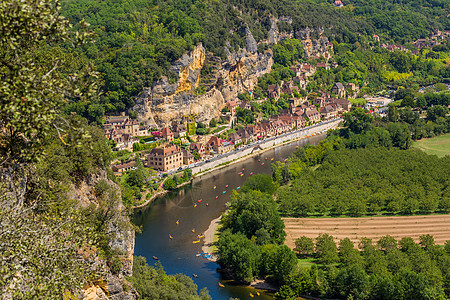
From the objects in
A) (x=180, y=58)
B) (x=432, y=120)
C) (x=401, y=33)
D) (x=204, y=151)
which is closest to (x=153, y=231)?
(x=204, y=151)

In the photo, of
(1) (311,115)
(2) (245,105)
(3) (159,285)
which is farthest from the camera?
(1) (311,115)

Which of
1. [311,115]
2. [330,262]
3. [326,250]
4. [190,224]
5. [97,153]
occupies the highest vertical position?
[311,115]

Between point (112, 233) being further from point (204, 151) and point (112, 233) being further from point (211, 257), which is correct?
point (204, 151)

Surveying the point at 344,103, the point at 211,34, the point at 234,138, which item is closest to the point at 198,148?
the point at 234,138

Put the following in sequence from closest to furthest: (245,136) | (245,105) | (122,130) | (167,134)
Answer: (122,130)
(167,134)
(245,136)
(245,105)

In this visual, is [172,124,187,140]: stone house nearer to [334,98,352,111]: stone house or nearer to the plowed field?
the plowed field

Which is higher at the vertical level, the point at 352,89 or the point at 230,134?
the point at 352,89

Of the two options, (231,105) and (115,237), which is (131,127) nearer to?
(231,105)

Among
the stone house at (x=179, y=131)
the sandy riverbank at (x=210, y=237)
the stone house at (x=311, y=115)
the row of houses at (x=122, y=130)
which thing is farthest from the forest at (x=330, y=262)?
the stone house at (x=311, y=115)
